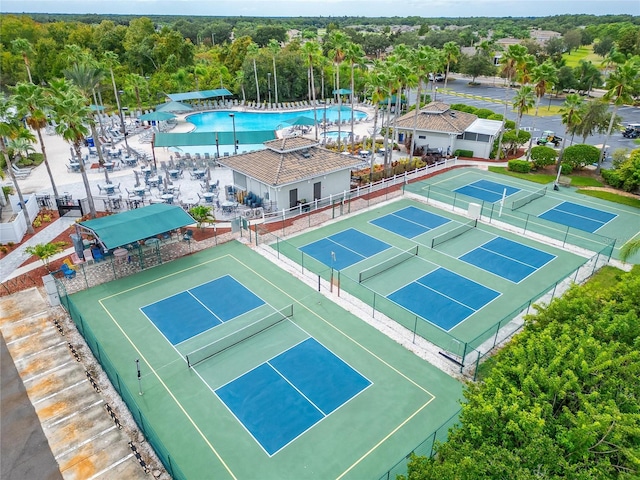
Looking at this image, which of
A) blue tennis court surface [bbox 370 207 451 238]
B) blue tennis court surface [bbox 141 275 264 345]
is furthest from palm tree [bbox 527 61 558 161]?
blue tennis court surface [bbox 141 275 264 345]

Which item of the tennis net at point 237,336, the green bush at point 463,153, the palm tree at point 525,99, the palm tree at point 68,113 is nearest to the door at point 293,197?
the tennis net at point 237,336

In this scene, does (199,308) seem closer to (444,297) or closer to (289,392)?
(289,392)

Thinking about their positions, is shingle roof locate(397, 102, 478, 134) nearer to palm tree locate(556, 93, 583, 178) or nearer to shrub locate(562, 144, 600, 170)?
palm tree locate(556, 93, 583, 178)

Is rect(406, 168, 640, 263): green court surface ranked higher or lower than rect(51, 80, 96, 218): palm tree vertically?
lower

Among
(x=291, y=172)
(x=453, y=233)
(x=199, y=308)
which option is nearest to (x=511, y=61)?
(x=453, y=233)

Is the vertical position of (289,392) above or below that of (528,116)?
below
